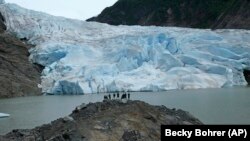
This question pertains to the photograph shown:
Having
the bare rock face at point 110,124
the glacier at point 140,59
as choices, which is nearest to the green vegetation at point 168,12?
the glacier at point 140,59

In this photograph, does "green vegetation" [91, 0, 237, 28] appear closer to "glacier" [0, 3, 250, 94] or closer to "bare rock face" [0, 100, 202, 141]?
"glacier" [0, 3, 250, 94]

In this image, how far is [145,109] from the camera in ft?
30.8

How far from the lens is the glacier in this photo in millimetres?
28859

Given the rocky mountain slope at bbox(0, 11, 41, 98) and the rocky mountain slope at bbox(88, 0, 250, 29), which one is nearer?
the rocky mountain slope at bbox(0, 11, 41, 98)

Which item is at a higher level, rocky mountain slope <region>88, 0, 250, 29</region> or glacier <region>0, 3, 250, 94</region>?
rocky mountain slope <region>88, 0, 250, 29</region>

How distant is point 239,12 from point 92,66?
22802 mm

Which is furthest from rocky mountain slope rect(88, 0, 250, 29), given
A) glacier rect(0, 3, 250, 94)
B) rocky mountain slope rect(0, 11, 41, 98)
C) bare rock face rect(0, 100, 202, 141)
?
bare rock face rect(0, 100, 202, 141)

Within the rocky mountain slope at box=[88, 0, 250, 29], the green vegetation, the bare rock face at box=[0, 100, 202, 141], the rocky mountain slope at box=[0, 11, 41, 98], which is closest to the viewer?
the bare rock face at box=[0, 100, 202, 141]

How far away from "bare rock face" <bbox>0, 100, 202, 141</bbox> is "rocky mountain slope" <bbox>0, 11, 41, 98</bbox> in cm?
2172

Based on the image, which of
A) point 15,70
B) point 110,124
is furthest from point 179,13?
point 110,124

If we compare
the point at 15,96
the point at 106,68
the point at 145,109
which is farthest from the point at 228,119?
the point at 15,96

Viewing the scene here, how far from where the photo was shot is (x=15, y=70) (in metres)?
33.2

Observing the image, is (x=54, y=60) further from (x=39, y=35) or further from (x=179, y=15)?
(x=179, y=15)

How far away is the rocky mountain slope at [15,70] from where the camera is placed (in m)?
30.9
